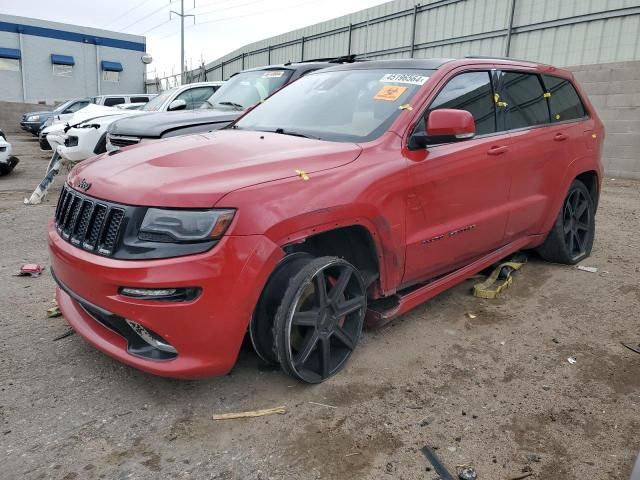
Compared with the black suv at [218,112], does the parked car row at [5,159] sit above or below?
below

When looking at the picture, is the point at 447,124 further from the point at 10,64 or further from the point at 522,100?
the point at 10,64

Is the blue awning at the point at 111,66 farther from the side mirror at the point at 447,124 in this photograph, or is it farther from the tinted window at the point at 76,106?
the side mirror at the point at 447,124

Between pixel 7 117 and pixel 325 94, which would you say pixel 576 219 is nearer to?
pixel 325 94

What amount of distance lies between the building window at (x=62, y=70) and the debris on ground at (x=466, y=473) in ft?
127

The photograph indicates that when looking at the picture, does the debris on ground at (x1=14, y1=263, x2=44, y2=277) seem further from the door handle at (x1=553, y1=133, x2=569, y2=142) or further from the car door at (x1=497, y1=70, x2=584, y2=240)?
the door handle at (x1=553, y1=133, x2=569, y2=142)

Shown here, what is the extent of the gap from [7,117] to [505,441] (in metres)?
29.6

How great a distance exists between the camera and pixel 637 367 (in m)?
3.12

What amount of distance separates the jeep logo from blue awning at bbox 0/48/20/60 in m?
36.2

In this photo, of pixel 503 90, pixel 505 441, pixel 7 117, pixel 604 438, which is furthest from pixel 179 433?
pixel 7 117

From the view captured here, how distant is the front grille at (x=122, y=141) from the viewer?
6.44m

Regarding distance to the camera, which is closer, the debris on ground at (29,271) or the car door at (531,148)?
the car door at (531,148)

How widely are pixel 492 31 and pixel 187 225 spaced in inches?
536

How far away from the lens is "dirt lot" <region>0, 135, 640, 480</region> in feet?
7.34

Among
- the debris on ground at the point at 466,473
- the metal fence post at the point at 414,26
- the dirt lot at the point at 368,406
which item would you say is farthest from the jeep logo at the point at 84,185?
the metal fence post at the point at 414,26
